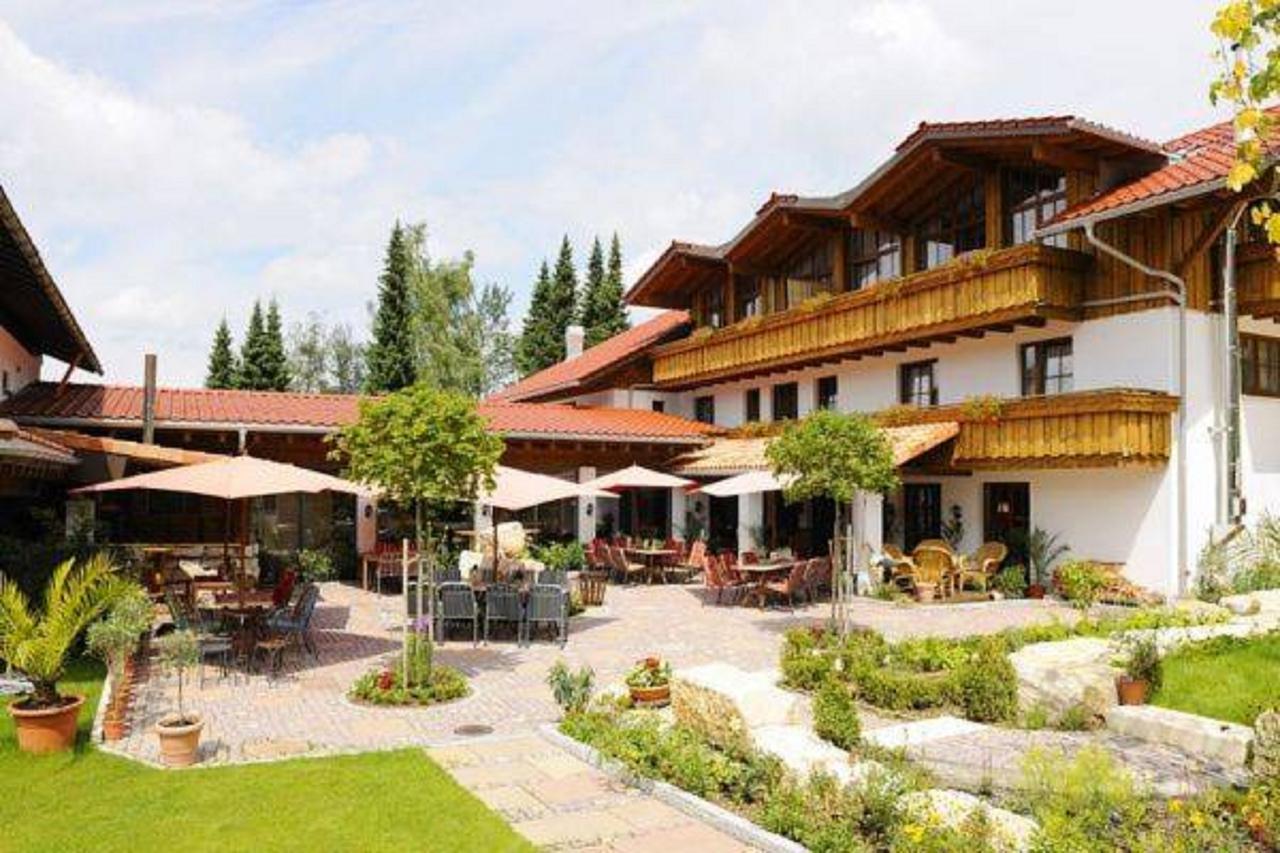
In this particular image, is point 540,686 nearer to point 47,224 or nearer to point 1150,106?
point 47,224

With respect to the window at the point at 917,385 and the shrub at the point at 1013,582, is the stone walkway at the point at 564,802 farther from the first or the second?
the window at the point at 917,385

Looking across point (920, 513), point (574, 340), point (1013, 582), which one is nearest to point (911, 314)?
point (920, 513)

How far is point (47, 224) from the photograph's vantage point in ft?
62.0

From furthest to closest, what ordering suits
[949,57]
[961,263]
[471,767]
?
[961,263] → [949,57] → [471,767]

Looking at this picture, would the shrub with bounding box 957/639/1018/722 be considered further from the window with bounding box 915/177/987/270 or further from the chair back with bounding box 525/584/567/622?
the window with bounding box 915/177/987/270

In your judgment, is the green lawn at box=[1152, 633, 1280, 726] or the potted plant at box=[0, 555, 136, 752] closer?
the potted plant at box=[0, 555, 136, 752]

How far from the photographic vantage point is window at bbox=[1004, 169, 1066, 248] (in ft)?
66.8

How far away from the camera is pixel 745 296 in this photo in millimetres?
30000

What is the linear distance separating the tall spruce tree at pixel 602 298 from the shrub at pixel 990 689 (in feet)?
146

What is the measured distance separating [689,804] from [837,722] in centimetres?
204

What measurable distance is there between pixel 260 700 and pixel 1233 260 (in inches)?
682

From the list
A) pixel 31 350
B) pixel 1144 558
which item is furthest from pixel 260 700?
pixel 31 350

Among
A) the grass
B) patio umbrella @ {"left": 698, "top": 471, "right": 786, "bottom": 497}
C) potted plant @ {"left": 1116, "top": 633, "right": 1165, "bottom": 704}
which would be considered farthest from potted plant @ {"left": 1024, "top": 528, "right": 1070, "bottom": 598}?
the grass

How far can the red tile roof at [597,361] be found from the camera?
106 ft
